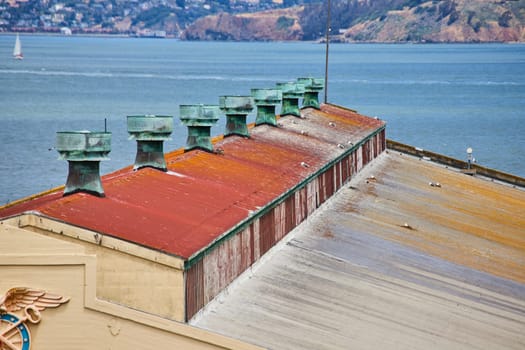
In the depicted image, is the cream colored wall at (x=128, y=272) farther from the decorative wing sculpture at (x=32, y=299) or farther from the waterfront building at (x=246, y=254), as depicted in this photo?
the decorative wing sculpture at (x=32, y=299)

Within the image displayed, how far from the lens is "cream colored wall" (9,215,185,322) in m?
18.7

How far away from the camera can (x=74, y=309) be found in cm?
1733

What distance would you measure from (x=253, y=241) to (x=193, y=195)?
1395mm

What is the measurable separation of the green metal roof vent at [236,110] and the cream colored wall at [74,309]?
55.3ft

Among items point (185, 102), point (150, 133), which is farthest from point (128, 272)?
point (185, 102)

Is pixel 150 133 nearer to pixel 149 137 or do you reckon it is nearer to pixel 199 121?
pixel 149 137

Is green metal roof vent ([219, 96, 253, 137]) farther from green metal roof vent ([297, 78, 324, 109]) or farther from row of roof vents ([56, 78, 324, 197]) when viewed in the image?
green metal roof vent ([297, 78, 324, 109])

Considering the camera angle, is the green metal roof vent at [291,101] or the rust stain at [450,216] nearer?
the rust stain at [450,216]

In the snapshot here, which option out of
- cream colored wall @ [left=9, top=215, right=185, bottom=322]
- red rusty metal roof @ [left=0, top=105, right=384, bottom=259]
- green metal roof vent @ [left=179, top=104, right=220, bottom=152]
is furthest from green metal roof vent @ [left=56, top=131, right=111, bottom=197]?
green metal roof vent @ [left=179, top=104, right=220, bottom=152]

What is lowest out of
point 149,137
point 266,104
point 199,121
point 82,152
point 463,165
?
point 463,165

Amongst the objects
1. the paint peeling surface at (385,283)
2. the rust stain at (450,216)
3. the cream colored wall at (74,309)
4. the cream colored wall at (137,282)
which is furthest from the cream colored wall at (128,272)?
the rust stain at (450,216)

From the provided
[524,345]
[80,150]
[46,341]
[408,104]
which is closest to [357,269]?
[524,345]

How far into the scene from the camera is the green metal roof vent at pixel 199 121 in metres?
29.8

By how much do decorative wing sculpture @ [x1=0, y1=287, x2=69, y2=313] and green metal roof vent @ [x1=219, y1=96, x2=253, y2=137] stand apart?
57.8 ft
